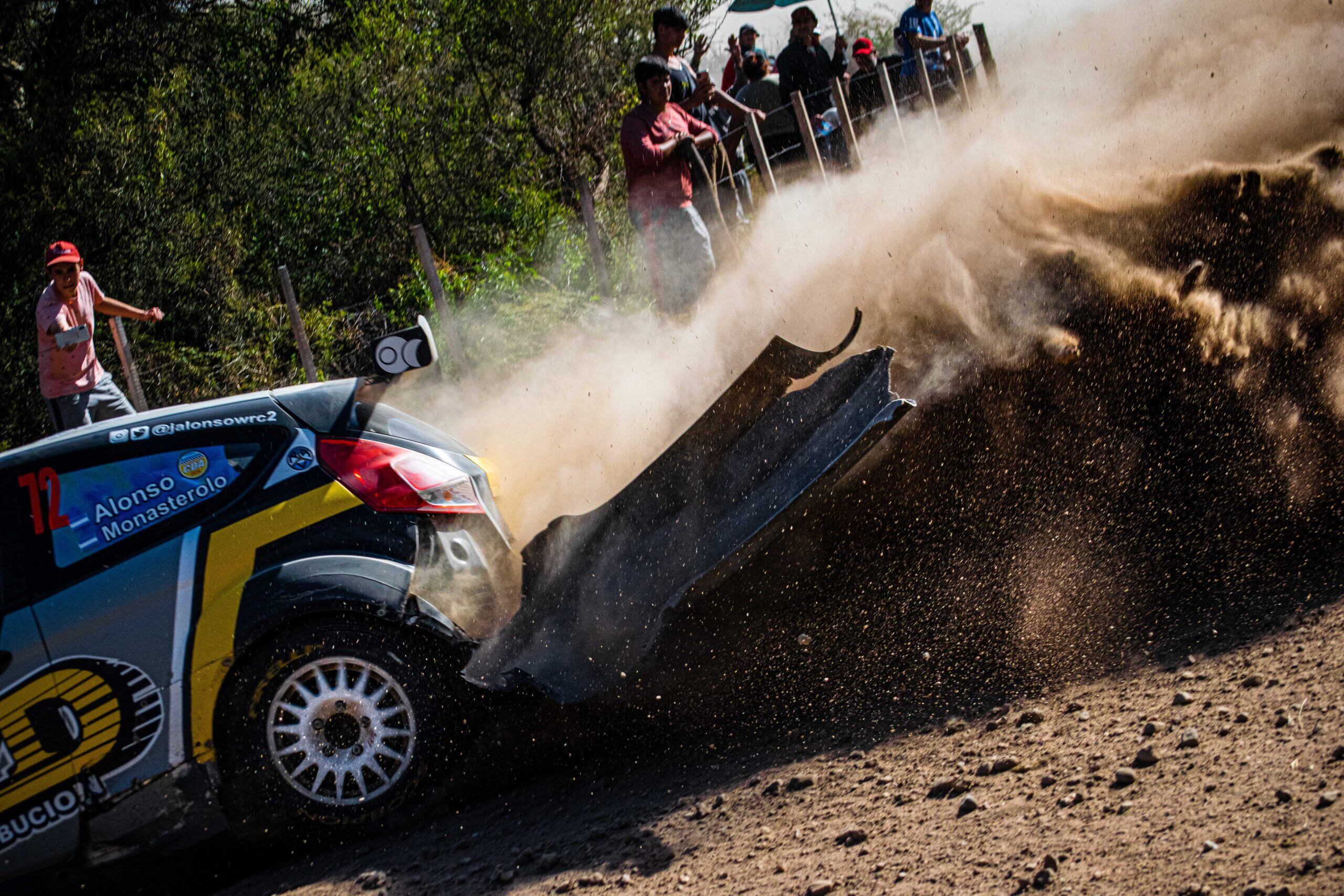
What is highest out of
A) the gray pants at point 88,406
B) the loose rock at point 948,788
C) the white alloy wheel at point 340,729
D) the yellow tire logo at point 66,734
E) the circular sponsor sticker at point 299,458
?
the gray pants at point 88,406

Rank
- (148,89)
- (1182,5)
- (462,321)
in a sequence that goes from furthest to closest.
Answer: (148,89) → (462,321) → (1182,5)

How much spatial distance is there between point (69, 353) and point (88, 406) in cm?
39

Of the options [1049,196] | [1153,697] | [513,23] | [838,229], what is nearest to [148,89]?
[513,23]

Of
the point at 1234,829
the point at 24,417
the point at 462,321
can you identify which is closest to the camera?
the point at 1234,829

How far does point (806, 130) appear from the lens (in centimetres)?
1027

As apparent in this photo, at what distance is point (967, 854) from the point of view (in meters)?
3.14

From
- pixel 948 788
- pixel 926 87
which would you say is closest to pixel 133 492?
pixel 948 788

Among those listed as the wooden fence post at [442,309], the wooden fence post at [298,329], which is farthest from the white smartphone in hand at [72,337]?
the wooden fence post at [298,329]

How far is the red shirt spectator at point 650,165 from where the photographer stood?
8.11 metres

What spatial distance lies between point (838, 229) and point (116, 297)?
45.0ft

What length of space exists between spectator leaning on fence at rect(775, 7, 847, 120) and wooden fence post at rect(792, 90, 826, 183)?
556 millimetres

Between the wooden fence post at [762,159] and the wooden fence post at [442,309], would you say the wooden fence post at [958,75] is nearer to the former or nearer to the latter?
the wooden fence post at [762,159]

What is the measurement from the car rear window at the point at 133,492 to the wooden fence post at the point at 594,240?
294 inches

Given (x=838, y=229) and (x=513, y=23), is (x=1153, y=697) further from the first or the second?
(x=513, y=23)
